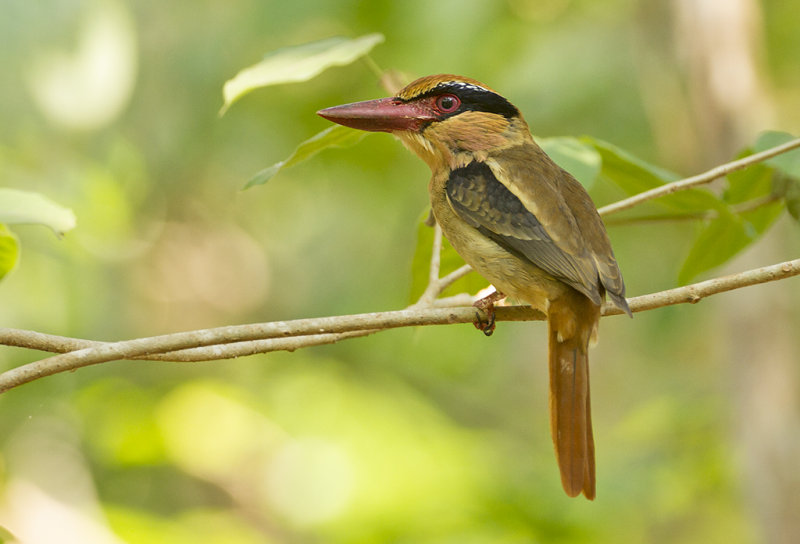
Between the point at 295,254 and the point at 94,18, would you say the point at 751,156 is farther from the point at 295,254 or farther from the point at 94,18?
the point at 295,254

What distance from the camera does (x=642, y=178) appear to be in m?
2.25

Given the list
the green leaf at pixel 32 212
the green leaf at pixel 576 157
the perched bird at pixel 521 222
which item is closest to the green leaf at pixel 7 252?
the green leaf at pixel 32 212

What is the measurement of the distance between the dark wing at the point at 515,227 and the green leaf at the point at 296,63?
41 cm

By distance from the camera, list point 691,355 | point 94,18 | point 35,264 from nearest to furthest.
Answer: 1. point 94,18
2. point 35,264
3. point 691,355

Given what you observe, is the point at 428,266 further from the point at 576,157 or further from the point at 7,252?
the point at 7,252

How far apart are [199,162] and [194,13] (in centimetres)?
112

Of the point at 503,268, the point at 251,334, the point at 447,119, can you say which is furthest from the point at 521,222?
the point at 251,334

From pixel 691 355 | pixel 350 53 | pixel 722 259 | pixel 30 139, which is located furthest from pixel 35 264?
pixel 691 355

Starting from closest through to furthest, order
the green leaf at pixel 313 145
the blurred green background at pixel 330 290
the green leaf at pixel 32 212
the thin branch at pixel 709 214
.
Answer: the green leaf at pixel 32 212 → the green leaf at pixel 313 145 → the thin branch at pixel 709 214 → the blurred green background at pixel 330 290

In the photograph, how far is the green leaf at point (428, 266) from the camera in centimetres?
230

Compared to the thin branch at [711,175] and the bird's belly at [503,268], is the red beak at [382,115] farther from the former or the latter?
the thin branch at [711,175]

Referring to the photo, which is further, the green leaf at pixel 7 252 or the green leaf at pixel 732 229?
the green leaf at pixel 732 229

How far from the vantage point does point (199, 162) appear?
22.7ft

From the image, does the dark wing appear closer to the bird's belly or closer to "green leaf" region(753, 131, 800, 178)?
the bird's belly
